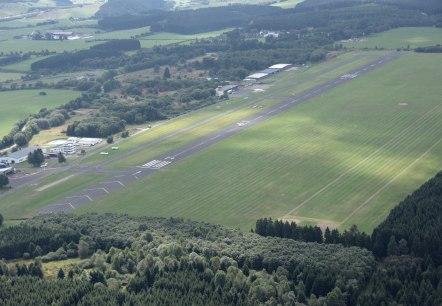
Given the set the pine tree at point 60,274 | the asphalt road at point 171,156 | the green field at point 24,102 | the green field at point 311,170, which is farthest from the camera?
the green field at point 24,102

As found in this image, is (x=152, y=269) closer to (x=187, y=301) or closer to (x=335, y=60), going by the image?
(x=187, y=301)

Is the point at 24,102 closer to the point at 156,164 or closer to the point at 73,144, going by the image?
the point at 73,144

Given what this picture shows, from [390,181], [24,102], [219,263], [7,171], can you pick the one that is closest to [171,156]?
[7,171]

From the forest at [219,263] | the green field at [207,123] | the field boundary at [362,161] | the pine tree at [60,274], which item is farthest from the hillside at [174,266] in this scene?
the green field at [207,123]

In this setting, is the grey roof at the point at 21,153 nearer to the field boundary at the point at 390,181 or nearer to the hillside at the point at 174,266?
the hillside at the point at 174,266

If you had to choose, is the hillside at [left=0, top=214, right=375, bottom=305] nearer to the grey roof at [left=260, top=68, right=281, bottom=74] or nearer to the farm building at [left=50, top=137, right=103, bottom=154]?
the farm building at [left=50, top=137, right=103, bottom=154]

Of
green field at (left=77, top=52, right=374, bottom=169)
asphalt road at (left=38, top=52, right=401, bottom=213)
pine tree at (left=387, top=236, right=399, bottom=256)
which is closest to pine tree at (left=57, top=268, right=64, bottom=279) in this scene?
asphalt road at (left=38, top=52, right=401, bottom=213)
